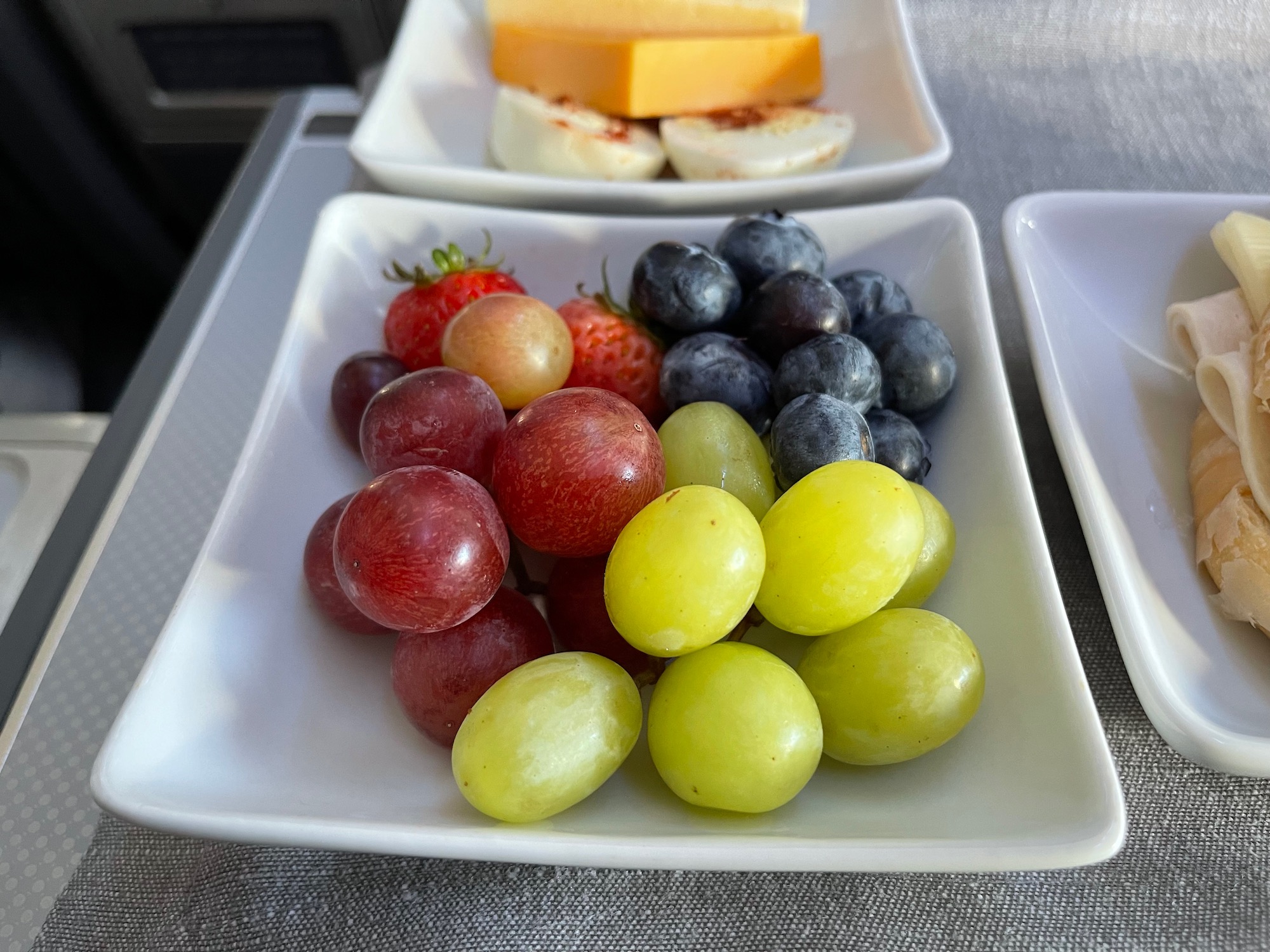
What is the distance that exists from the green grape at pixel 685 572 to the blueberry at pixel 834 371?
0.49 feet

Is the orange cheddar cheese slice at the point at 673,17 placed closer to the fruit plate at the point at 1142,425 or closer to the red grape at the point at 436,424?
the fruit plate at the point at 1142,425

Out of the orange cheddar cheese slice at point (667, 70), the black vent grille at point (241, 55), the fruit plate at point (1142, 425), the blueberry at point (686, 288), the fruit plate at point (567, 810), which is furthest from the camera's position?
the black vent grille at point (241, 55)

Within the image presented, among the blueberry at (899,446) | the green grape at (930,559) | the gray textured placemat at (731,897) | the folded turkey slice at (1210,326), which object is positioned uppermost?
the blueberry at (899,446)

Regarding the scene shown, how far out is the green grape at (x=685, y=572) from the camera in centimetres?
44

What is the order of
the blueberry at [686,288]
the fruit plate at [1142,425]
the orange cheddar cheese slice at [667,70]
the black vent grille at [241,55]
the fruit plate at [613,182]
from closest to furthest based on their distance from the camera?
1. the fruit plate at [1142,425]
2. the blueberry at [686,288]
3. the fruit plate at [613,182]
4. the orange cheddar cheese slice at [667,70]
5. the black vent grille at [241,55]

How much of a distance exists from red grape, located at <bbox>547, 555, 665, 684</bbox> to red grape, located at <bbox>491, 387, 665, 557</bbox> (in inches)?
0.7

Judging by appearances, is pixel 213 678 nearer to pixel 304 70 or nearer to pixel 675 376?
pixel 675 376

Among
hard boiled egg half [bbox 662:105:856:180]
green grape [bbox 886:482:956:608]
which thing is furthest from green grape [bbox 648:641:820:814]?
hard boiled egg half [bbox 662:105:856:180]

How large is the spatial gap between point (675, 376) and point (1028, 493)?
263mm

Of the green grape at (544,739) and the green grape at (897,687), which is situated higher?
the green grape at (544,739)

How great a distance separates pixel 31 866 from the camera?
61 centimetres

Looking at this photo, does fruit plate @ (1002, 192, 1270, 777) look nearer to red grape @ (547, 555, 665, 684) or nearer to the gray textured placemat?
the gray textured placemat

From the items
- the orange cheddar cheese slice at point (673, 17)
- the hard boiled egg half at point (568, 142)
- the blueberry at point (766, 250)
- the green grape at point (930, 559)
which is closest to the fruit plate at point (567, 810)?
the green grape at point (930, 559)

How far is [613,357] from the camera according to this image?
2.19 ft
